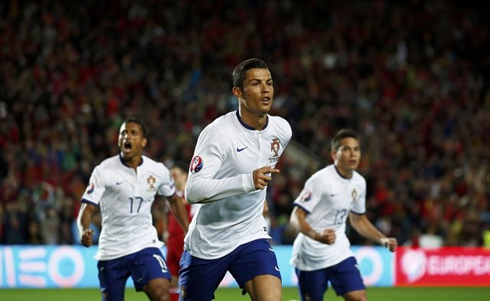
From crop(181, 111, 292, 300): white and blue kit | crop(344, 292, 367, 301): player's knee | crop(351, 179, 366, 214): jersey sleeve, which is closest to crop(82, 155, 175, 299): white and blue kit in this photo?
crop(344, 292, 367, 301): player's knee

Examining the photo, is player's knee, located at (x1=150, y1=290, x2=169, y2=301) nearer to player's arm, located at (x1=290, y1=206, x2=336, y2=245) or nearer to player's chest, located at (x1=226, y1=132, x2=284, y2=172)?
player's arm, located at (x1=290, y1=206, x2=336, y2=245)

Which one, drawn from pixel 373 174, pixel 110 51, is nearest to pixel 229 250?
pixel 373 174

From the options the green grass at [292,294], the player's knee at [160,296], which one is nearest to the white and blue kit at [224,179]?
the player's knee at [160,296]

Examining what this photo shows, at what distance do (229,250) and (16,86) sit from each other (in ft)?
44.6

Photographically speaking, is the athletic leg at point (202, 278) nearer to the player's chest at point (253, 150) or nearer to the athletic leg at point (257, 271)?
the athletic leg at point (257, 271)

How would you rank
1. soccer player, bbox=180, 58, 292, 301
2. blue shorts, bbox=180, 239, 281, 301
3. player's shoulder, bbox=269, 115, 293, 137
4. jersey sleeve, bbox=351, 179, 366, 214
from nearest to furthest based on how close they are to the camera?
soccer player, bbox=180, 58, 292, 301 < blue shorts, bbox=180, 239, 281, 301 < player's shoulder, bbox=269, 115, 293, 137 < jersey sleeve, bbox=351, 179, 366, 214

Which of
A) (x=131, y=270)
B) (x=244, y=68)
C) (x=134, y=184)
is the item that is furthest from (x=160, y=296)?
(x=244, y=68)

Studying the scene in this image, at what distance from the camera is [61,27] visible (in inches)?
862

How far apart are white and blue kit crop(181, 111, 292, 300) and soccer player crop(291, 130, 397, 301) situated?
2301 mm

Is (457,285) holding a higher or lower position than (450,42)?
lower

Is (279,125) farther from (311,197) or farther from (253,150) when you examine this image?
(311,197)

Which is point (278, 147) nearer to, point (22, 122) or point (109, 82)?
point (22, 122)

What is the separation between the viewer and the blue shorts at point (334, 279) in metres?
9.27

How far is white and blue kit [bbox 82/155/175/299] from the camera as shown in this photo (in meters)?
9.08
